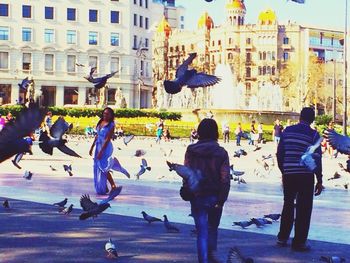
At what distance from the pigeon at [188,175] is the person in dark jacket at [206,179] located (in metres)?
0.39

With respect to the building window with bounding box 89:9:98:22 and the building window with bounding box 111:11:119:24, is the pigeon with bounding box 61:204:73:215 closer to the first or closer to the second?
the building window with bounding box 89:9:98:22

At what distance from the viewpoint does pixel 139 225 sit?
9211mm

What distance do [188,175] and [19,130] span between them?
1.31 m

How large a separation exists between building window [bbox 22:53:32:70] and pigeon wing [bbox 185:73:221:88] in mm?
71086

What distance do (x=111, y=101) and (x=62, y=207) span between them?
236 ft

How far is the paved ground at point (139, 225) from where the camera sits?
7.45m

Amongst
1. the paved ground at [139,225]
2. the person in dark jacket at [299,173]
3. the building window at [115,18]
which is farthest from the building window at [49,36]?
the person in dark jacket at [299,173]

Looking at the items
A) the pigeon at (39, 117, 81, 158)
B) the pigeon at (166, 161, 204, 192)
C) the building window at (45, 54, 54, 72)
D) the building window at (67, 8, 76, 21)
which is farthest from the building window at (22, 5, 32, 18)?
the pigeon at (166, 161, 204, 192)

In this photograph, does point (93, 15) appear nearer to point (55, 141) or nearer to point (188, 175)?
point (55, 141)

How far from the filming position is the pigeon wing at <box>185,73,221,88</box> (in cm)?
803

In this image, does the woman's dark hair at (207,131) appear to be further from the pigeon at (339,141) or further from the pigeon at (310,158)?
the pigeon at (339,141)

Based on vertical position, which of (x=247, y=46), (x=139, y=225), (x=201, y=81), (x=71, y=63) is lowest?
(x=139, y=225)

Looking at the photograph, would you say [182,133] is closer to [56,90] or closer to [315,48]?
[56,90]

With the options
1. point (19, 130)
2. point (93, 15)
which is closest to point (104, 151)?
point (19, 130)
